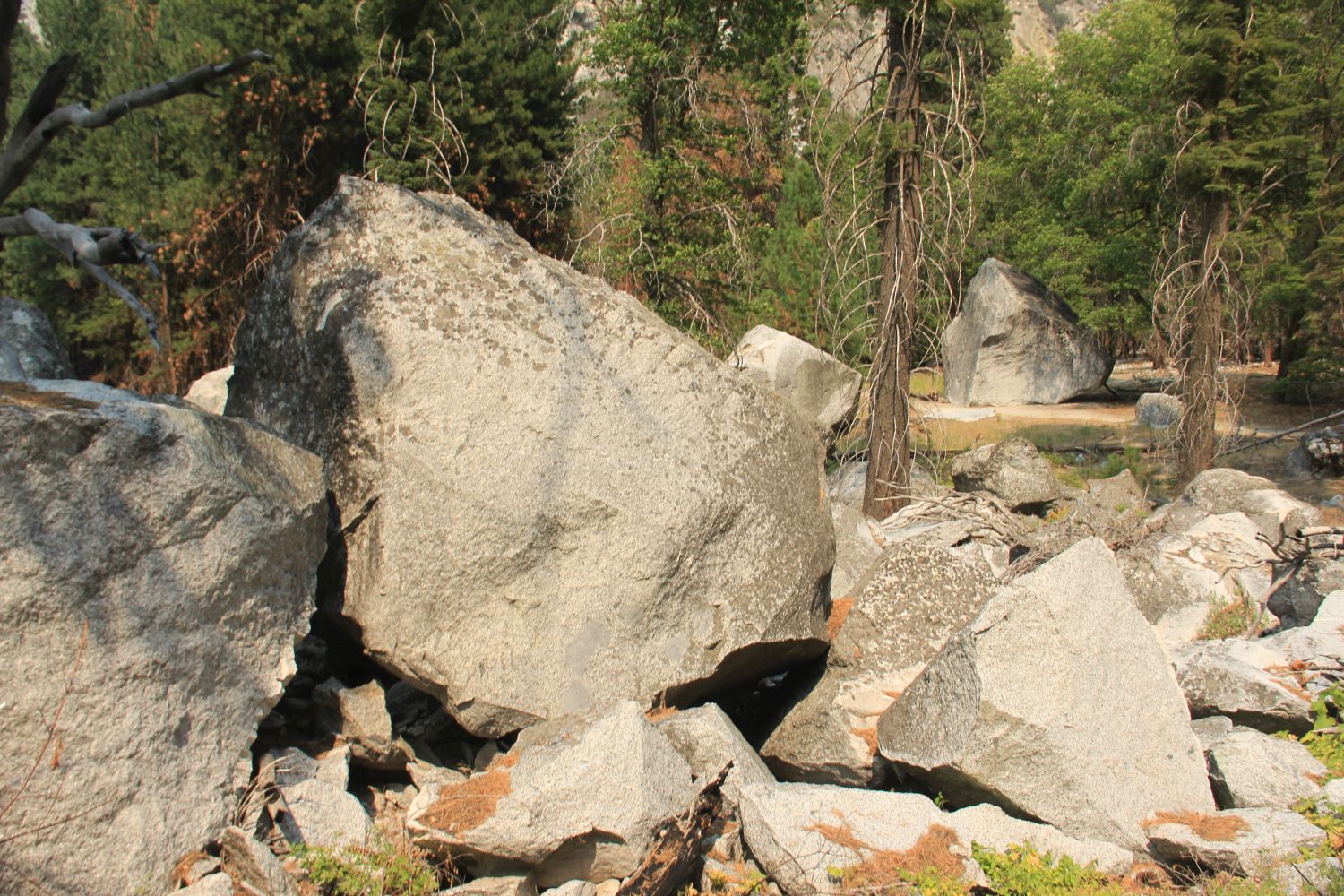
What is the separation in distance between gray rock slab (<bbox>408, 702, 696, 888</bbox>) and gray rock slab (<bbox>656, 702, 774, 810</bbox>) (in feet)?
1.09

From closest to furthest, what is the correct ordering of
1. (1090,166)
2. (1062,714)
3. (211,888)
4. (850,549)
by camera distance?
(211,888), (1062,714), (850,549), (1090,166)

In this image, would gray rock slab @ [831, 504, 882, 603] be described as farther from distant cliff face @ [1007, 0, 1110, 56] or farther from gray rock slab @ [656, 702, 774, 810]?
distant cliff face @ [1007, 0, 1110, 56]

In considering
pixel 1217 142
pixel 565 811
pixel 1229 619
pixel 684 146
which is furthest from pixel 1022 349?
pixel 565 811

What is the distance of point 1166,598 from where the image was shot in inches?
233

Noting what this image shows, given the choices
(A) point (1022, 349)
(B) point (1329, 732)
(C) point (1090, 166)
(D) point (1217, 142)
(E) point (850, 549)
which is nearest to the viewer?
(B) point (1329, 732)

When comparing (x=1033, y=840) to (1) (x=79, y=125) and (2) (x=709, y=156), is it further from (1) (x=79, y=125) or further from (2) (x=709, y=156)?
(2) (x=709, y=156)

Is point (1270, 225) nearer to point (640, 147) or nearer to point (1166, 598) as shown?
point (640, 147)

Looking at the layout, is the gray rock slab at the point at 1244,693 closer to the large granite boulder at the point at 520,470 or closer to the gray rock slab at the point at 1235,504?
the large granite boulder at the point at 520,470

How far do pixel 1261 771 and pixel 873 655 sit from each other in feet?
4.97

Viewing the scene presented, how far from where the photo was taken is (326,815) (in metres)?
3.41

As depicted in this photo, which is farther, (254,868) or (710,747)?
(710,747)

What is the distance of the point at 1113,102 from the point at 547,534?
19.8 metres

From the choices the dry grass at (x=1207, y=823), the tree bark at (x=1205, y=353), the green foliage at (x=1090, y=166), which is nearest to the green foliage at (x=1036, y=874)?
the dry grass at (x=1207, y=823)

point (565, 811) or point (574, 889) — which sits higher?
point (565, 811)
